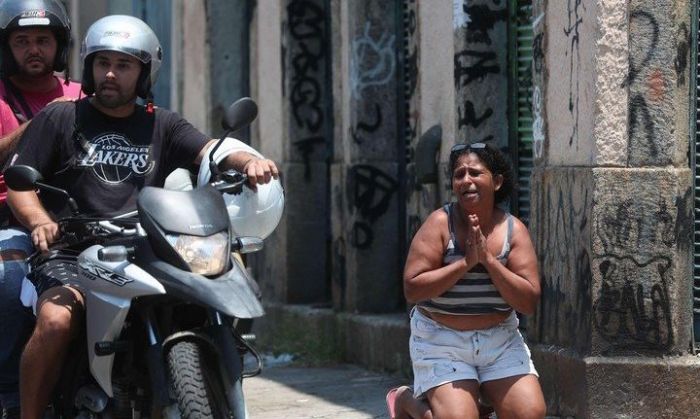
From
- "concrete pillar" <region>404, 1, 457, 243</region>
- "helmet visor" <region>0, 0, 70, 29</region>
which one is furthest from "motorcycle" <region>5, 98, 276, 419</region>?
"concrete pillar" <region>404, 1, 457, 243</region>

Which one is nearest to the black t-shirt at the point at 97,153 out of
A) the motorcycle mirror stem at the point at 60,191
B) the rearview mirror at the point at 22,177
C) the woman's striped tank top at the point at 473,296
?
the motorcycle mirror stem at the point at 60,191

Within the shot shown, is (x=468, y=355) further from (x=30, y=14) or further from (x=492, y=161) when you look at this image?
(x=30, y=14)

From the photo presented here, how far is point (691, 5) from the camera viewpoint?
23.7ft

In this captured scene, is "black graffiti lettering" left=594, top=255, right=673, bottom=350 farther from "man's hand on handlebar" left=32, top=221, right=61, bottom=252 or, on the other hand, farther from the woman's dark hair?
"man's hand on handlebar" left=32, top=221, right=61, bottom=252

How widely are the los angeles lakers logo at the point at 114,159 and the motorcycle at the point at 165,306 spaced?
311 mm

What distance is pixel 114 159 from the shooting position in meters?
5.78

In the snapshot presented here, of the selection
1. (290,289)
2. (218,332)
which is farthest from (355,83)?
(218,332)

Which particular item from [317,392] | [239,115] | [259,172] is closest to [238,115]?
[239,115]

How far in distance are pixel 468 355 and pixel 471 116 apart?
312 centimetres

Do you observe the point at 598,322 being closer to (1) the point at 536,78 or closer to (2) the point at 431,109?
(1) the point at 536,78

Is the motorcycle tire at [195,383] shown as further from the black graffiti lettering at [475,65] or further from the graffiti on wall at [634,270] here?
the black graffiti lettering at [475,65]

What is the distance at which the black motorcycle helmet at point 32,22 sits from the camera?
252 inches

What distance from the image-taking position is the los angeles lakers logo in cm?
575

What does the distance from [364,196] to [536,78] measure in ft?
7.55
